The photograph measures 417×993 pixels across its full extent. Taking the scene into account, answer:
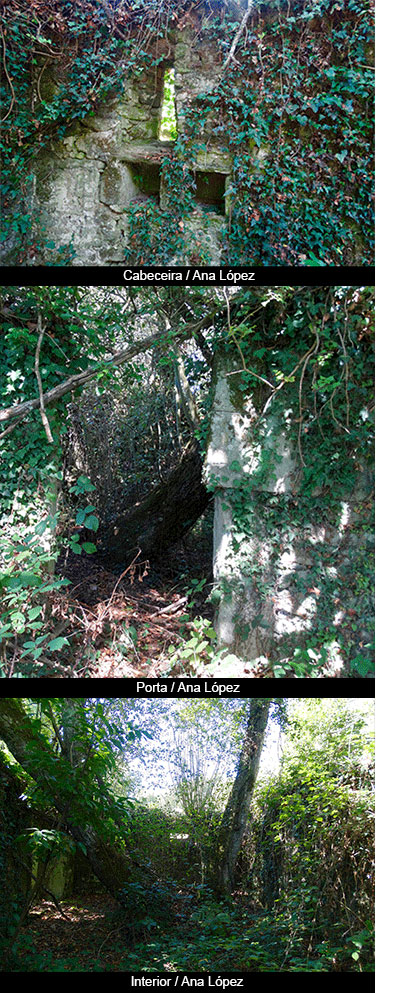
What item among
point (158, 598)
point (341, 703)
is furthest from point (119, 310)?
point (341, 703)

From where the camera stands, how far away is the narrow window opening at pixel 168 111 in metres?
5.80

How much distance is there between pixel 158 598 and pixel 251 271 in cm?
254

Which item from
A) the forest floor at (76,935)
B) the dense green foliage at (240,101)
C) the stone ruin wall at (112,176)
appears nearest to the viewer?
the forest floor at (76,935)

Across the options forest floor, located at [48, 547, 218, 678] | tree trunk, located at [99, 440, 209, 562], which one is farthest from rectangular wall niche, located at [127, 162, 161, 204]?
forest floor, located at [48, 547, 218, 678]

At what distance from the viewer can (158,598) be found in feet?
15.8

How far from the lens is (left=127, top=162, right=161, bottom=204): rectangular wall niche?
5906 millimetres

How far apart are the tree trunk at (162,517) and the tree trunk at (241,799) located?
1.92 metres

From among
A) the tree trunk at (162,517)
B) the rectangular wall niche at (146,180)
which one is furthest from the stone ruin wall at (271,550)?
the rectangular wall niche at (146,180)

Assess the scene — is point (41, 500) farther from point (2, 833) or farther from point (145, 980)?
point (145, 980)

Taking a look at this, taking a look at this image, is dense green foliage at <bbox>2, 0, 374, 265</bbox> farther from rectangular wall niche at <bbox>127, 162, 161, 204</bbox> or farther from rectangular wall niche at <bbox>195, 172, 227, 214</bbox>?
rectangular wall niche at <bbox>127, 162, 161, 204</bbox>

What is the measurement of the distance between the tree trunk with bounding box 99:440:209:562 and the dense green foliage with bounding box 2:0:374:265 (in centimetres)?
205
